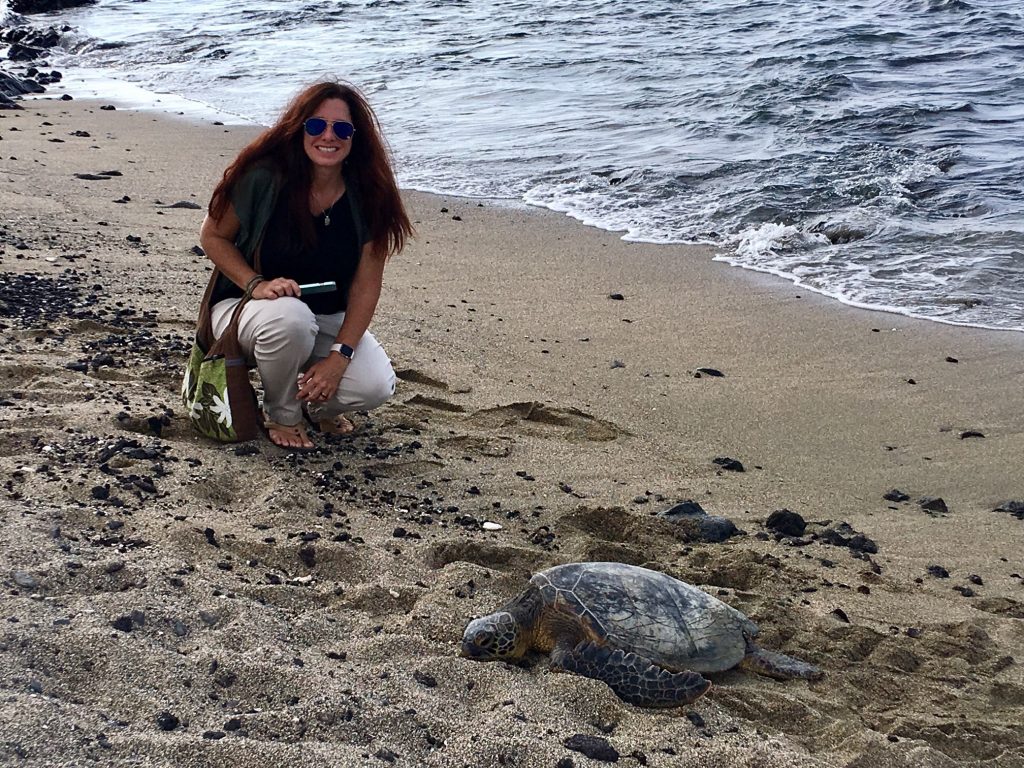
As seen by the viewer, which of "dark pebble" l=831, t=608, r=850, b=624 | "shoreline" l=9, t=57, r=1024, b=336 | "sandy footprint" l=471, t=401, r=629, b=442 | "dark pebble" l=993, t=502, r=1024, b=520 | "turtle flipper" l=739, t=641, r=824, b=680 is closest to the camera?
"turtle flipper" l=739, t=641, r=824, b=680

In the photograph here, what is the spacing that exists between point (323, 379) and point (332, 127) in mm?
941

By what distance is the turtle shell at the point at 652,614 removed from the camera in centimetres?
301

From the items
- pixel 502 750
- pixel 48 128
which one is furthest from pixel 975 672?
pixel 48 128

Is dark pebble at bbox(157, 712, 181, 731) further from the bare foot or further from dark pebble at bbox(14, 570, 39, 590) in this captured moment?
the bare foot

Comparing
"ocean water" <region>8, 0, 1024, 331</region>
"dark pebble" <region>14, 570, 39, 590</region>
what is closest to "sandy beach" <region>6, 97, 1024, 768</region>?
"dark pebble" <region>14, 570, 39, 590</region>

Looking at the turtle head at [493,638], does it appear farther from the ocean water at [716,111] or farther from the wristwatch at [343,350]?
the ocean water at [716,111]

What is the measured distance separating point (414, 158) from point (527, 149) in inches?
43.3

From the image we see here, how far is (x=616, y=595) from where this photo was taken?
3.09 m

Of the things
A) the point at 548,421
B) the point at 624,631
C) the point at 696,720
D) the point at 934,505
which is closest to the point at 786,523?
the point at 934,505

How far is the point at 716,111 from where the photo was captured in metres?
11.4

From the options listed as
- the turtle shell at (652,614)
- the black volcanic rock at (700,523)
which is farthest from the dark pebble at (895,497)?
the turtle shell at (652,614)

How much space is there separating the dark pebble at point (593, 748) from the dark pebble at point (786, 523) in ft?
5.44

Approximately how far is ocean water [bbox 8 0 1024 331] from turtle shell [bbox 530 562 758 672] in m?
4.00

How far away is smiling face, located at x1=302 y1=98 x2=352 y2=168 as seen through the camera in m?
3.94
